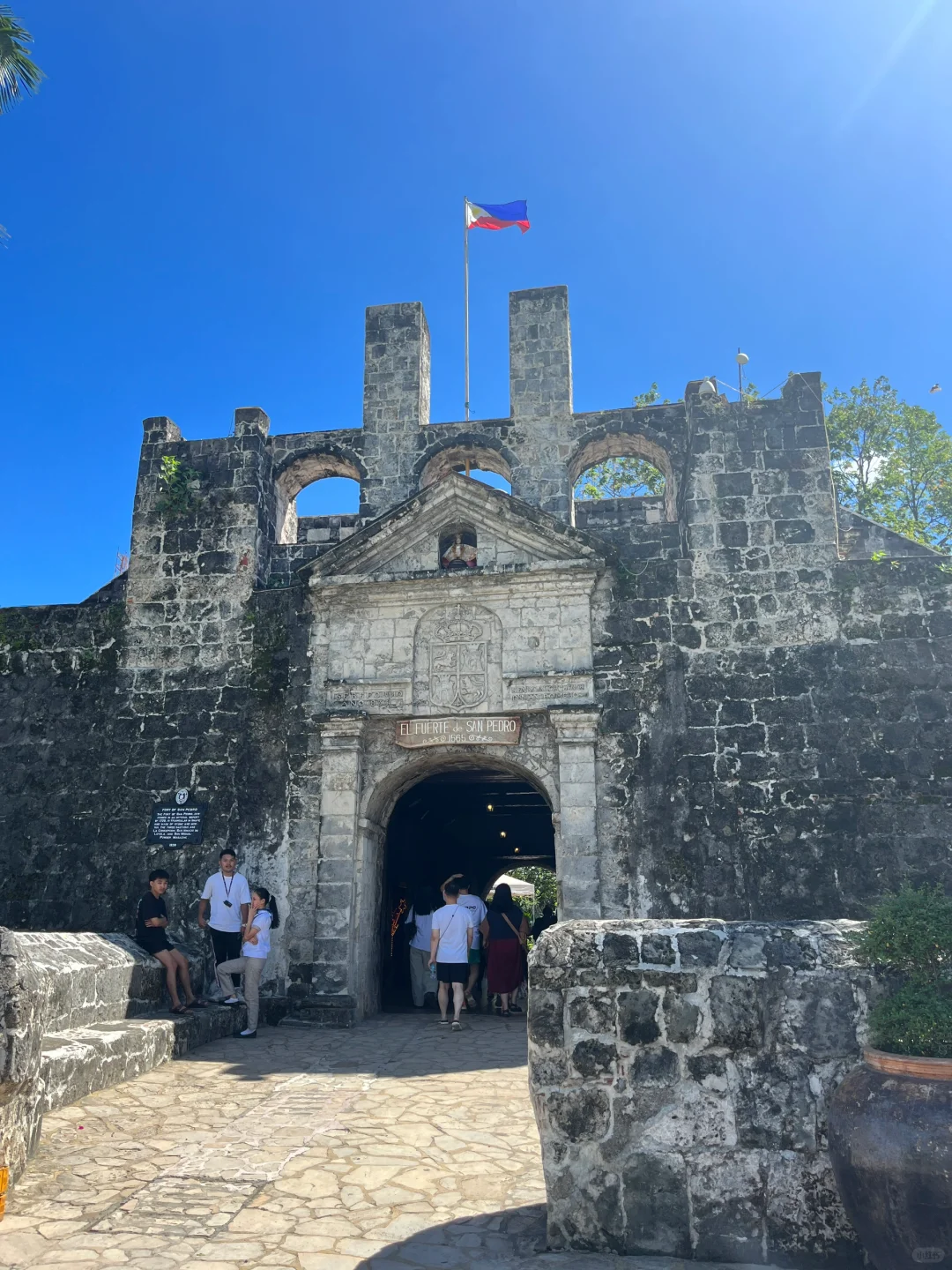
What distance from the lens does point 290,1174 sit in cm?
483

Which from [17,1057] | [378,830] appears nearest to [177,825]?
[378,830]

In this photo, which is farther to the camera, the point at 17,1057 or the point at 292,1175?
the point at 292,1175

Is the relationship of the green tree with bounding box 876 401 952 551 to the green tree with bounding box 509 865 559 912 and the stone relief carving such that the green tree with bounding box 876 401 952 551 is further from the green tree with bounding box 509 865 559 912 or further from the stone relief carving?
the green tree with bounding box 509 865 559 912

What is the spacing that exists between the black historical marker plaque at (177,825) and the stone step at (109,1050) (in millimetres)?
2615

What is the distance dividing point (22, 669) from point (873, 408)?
17.3 m

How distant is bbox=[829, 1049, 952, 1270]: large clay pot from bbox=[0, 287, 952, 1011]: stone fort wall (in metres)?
6.22

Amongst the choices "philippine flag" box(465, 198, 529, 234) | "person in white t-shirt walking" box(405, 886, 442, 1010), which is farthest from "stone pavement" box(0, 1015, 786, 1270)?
"philippine flag" box(465, 198, 529, 234)

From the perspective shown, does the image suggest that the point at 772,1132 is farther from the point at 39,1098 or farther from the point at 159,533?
the point at 159,533

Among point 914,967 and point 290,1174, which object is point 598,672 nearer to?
point 290,1174

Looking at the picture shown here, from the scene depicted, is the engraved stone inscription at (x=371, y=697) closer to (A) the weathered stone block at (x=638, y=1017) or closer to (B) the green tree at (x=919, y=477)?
→ (A) the weathered stone block at (x=638, y=1017)

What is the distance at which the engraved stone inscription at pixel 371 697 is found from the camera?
35.6 feet

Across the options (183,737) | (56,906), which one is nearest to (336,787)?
(183,737)

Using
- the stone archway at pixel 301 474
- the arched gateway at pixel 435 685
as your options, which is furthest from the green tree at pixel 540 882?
the arched gateway at pixel 435 685

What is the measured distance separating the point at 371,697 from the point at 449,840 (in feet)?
25.5
